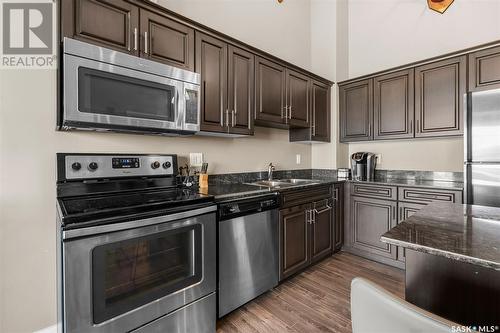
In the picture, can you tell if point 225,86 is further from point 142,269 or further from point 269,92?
point 142,269

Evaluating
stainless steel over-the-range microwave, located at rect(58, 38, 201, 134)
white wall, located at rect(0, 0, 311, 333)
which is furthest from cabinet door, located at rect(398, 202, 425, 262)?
white wall, located at rect(0, 0, 311, 333)

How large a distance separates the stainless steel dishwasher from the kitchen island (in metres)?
1.05

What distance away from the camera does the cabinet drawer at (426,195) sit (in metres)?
2.28

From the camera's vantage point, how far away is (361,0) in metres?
3.47

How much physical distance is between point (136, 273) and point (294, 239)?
1463 mm

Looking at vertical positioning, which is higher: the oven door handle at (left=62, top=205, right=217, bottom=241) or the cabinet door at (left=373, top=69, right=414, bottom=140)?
the cabinet door at (left=373, top=69, right=414, bottom=140)

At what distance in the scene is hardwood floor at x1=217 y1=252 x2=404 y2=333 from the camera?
1737 mm

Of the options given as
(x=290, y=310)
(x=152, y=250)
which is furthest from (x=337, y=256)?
(x=152, y=250)

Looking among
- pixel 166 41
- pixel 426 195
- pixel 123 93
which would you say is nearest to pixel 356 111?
pixel 426 195

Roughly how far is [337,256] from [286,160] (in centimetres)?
135

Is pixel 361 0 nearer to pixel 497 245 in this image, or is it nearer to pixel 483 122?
pixel 483 122

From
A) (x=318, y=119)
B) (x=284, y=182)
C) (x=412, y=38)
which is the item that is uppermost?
(x=412, y=38)

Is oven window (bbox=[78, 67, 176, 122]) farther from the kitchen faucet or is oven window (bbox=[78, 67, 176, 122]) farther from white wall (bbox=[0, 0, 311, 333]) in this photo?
the kitchen faucet

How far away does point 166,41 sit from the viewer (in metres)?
1.75
